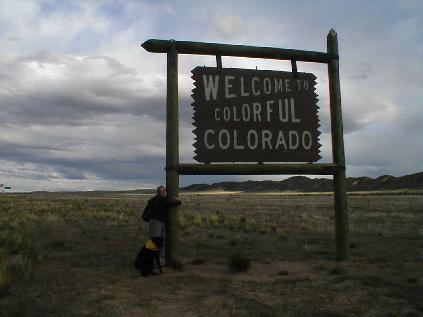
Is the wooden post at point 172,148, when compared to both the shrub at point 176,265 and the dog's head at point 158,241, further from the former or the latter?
the dog's head at point 158,241

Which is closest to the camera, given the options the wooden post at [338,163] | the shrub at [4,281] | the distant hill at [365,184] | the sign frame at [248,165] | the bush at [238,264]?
the shrub at [4,281]

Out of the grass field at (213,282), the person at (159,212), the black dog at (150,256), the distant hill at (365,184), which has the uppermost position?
the distant hill at (365,184)

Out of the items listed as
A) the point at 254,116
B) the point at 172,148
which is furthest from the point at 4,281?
the point at 254,116

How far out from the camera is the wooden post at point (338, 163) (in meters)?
10.3

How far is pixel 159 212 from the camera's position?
8.91 m

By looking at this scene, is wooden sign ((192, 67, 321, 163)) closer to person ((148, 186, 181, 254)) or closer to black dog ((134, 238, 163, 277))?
person ((148, 186, 181, 254))

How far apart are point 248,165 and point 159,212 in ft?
7.25

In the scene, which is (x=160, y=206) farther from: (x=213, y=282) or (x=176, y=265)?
(x=213, y=282)

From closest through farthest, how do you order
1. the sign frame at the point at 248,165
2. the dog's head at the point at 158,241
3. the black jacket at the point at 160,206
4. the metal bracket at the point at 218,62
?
1. the dog's head at the point at 158,241
2. the black jacket at the point at 160,206
3. the sign frame at the point at 248,165
4. the metal bracket at the point at 218,62

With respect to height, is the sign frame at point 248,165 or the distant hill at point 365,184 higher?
the distant hill at point 365,184

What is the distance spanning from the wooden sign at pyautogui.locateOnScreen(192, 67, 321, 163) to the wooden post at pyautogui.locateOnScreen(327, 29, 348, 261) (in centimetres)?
39

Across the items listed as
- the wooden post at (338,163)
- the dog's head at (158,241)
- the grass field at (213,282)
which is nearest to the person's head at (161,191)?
the dog's head at (158,241)

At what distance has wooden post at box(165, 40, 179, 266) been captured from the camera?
9227mm

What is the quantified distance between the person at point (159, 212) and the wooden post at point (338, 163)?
3.80m
